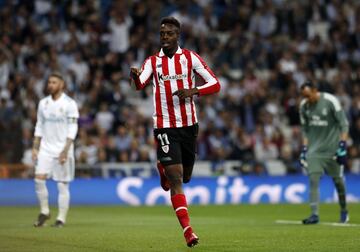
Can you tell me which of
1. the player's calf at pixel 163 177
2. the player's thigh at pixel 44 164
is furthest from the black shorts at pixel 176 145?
the player's thigh at pixel 44 164

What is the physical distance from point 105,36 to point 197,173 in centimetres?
525

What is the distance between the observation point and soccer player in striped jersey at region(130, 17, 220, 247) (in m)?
11.2

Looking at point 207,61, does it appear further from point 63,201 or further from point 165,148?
point 165,148

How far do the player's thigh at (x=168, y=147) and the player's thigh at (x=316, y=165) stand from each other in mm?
5251

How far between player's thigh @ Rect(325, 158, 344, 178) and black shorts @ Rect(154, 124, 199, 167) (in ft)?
17.0

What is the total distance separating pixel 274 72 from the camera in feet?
97.8

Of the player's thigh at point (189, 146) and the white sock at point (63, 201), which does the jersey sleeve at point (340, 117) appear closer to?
the white sock at point (63, 201)

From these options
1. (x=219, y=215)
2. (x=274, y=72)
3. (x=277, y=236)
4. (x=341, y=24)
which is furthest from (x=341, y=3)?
(x=277, y=236)

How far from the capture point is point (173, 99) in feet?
37.5

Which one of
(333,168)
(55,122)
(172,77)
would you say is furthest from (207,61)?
(172,77)

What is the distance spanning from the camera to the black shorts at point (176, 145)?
11.2 m

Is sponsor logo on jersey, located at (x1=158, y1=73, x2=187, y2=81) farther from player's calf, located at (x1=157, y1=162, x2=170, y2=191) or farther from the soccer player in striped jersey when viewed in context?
player's calf, located at (x1=157, y1=162, x2=170, y2=191)

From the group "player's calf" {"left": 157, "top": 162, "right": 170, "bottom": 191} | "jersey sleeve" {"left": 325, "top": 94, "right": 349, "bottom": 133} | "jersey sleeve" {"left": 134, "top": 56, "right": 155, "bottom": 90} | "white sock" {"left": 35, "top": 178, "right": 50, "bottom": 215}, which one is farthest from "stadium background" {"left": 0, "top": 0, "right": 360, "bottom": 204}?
"jersey sleeve" {"left": 134, "top": 56, "right": 155, "bottom": 90}

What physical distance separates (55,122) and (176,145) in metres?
4.97
